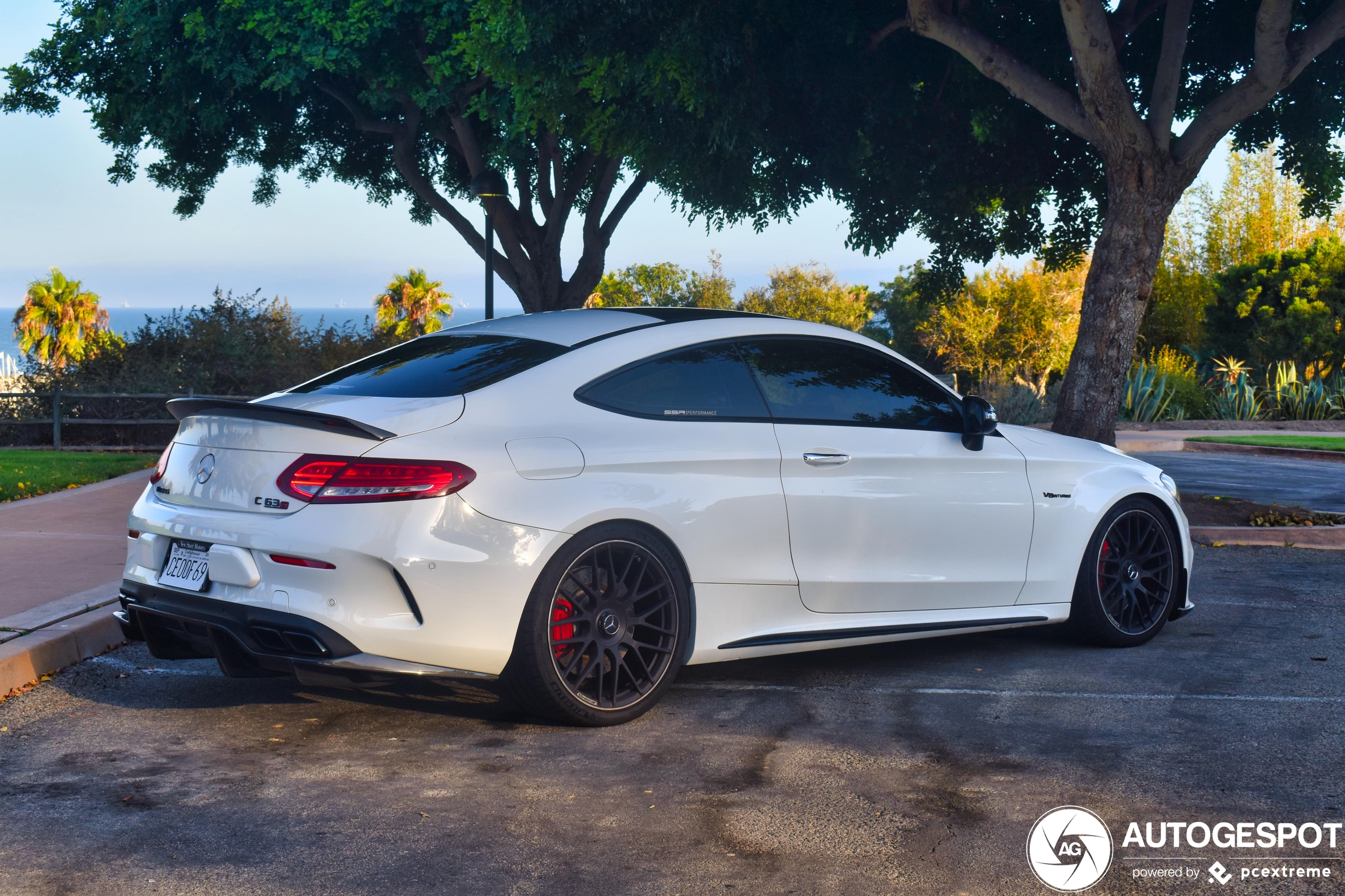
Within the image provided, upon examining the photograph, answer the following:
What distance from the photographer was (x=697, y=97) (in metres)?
13.4

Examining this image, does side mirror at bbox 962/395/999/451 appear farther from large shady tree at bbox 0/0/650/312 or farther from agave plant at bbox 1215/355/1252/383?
agave plant at bbox 1215/355/1252/383

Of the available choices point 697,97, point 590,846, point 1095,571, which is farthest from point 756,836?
point 697,97

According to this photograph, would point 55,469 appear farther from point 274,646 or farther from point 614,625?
point 614,625

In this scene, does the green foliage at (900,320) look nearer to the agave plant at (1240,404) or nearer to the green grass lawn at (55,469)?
the agave plant at (1240,404)

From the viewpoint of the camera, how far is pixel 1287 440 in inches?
837

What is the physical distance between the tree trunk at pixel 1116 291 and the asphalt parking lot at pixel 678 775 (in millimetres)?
5845

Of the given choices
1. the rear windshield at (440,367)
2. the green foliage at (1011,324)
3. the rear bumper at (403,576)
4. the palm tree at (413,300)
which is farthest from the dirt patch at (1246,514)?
the palm tree at (413,300)

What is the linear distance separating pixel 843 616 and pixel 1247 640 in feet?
8.21

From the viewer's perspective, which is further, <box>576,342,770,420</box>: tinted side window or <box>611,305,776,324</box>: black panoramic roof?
<box>611,305,776,324</box>: black panoramic roof

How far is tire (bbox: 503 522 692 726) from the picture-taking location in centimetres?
486

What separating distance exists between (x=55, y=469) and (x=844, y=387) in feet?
39.0

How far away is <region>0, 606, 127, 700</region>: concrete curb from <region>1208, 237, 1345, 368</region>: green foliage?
30.1 meters

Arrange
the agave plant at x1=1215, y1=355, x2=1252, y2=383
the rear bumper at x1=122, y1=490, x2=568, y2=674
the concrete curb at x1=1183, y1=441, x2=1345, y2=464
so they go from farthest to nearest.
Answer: the agave plant at x1=1215, y1=355, x2=1252, y2=383 < the concrete curb at x1=1183, y1=441, x2=1345, y2=464 < the rear bumper at x1=122, y1=490, x2=568, y2=674

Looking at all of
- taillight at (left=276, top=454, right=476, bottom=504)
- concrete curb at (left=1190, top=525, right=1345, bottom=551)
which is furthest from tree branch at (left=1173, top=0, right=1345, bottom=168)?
taillight at (left=276, top=454, right=476, bottom=504)
